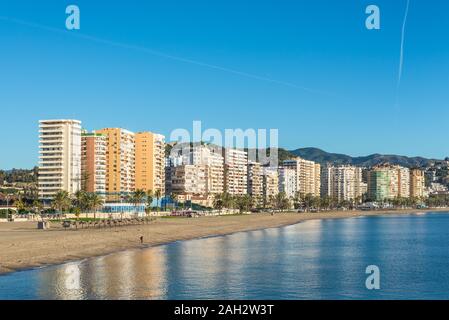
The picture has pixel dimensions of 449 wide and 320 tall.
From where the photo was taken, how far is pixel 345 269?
49.1 metres

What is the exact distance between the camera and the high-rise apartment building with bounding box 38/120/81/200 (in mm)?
Answer: 195500

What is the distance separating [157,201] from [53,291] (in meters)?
150

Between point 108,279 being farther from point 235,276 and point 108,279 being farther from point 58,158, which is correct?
point 58,158

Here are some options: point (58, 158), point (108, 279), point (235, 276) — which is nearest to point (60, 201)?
point (58, 158)

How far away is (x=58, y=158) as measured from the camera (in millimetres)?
196625

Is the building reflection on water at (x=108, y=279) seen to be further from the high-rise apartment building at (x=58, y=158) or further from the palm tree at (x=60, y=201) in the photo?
the high-rise apartment building at (x=58, y=158)

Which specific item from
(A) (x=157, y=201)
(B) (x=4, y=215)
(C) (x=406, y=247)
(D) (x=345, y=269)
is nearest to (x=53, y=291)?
(D) (x=345, y=269)

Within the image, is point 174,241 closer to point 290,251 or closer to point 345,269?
point 290,251

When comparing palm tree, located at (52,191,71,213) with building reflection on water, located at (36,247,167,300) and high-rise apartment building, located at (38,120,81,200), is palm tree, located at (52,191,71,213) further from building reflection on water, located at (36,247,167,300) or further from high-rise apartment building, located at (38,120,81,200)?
building reflection on water, located at (36,247,167,300)

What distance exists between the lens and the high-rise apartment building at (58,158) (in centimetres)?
19550

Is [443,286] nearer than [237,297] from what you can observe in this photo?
No

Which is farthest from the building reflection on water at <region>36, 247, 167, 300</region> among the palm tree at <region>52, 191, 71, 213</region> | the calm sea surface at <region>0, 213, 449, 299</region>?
the palm tree at <region>52, 191, 71, 213</region>

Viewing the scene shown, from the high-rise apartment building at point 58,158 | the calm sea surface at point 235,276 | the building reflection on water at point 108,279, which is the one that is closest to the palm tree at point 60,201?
the high-rise apartment building at point 58,158

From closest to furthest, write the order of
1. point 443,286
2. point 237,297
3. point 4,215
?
point 237,297, point 443,286, point 4,215
